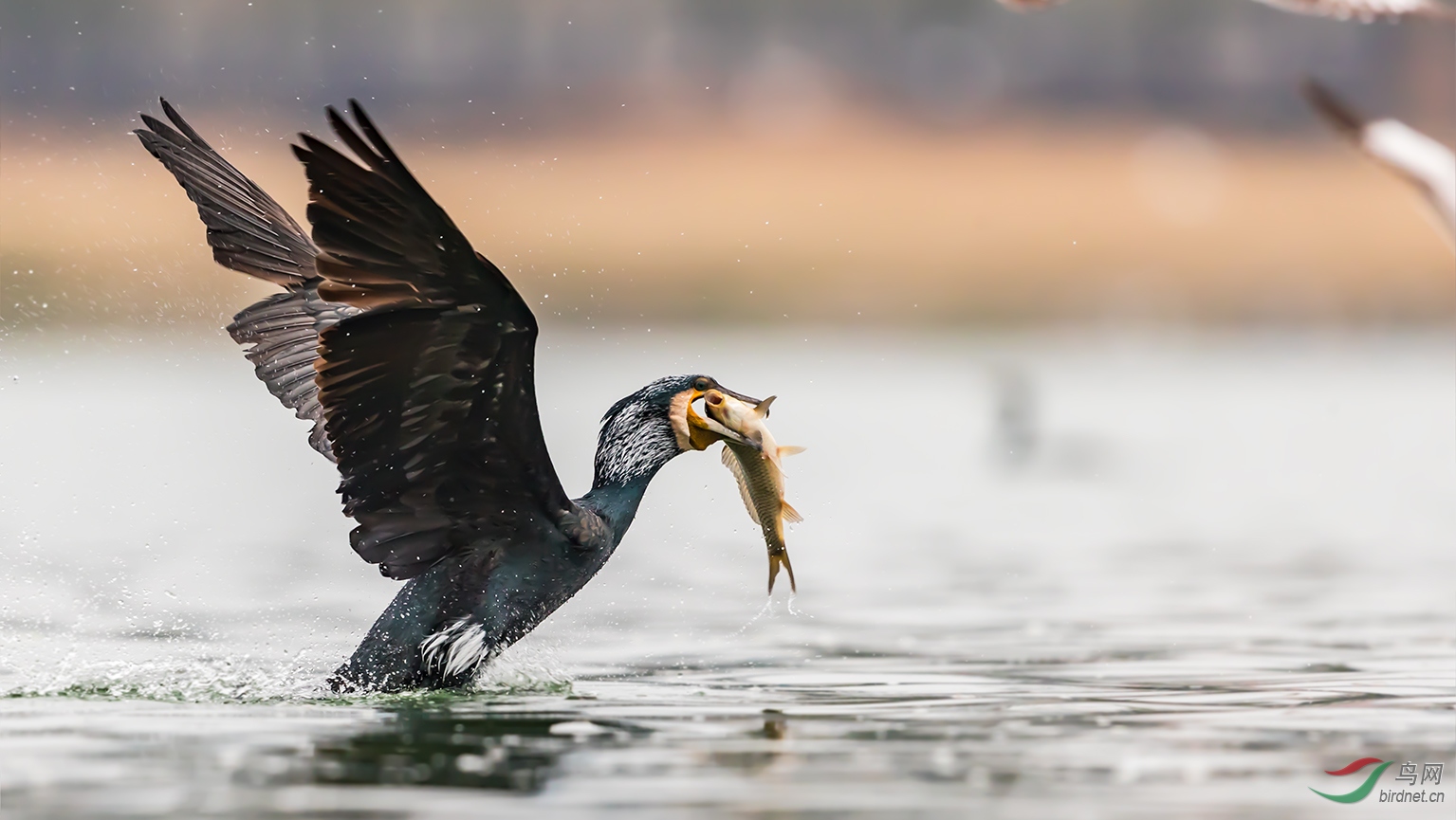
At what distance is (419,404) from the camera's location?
6891mm

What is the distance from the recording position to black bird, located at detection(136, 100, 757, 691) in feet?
21.7

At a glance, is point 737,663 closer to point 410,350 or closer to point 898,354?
point 410,350

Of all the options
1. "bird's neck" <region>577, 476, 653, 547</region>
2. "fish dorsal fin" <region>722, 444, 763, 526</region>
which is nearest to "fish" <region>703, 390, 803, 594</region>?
"fish dorsal fin" <region>722, 444, 763, 526</region>

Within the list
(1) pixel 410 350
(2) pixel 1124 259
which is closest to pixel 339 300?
(1) pixel 410 350

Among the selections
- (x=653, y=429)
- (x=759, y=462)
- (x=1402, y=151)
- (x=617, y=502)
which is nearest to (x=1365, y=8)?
(x=1402, y=151)

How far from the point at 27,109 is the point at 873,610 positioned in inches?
1318

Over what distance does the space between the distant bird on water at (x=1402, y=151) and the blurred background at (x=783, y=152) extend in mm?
14390

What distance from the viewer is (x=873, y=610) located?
31.3ft

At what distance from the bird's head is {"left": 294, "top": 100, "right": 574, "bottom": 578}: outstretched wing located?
40 centimetres

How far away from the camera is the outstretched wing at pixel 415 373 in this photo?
657 centimetres

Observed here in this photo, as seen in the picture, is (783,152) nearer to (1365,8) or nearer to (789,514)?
(1365,8)

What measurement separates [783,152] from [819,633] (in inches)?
1075

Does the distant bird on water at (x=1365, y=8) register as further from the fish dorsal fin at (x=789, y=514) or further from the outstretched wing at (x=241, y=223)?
the outstretched wing at (x=241, y=223)

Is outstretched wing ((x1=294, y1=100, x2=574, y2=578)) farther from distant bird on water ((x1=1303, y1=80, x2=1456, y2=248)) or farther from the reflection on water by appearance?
distant bird on water ((x1=1303, y1=80, x2=1456, y2=248))
